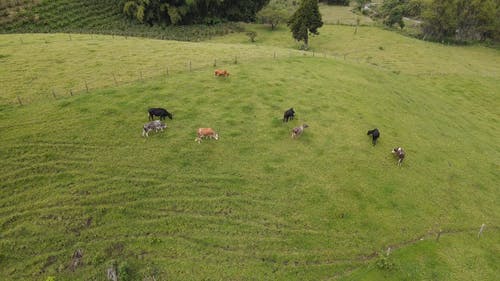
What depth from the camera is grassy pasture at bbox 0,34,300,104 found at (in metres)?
26.4

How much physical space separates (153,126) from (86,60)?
16.7 metres

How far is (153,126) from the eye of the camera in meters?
21.4

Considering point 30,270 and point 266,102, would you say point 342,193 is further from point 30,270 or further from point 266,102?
point 30,270

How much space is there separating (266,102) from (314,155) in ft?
24.5

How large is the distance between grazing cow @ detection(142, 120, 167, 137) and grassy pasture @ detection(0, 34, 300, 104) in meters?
8.88

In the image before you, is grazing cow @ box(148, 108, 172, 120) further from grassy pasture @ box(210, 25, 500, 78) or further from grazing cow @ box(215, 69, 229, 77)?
grassy pasture @ box(210, 25, 500, 78)

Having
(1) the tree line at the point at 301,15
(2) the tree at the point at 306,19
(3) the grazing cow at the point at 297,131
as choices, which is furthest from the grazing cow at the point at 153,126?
(1) the tree line at the point at 301,15

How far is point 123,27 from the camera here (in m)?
58.6

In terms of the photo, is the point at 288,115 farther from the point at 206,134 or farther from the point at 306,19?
the point at 306,19

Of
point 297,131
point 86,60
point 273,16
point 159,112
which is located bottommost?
point 297,131

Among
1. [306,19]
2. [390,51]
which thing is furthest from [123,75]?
[390,51]

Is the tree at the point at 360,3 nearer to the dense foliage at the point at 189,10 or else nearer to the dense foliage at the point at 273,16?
the dense foliage at the point at 273,16

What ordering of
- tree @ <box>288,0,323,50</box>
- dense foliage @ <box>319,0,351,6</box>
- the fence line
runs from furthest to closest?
dense foliage @ <box>319,0,351,6</box>
tree @ <box>288,0,323,50</box>
the fence line

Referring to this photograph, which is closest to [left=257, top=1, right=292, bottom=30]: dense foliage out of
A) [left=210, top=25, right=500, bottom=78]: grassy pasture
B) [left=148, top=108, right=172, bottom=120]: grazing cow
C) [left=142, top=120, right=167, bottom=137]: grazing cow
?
[left=210, top=25, right=500, bottom=78]: grassy pasture
